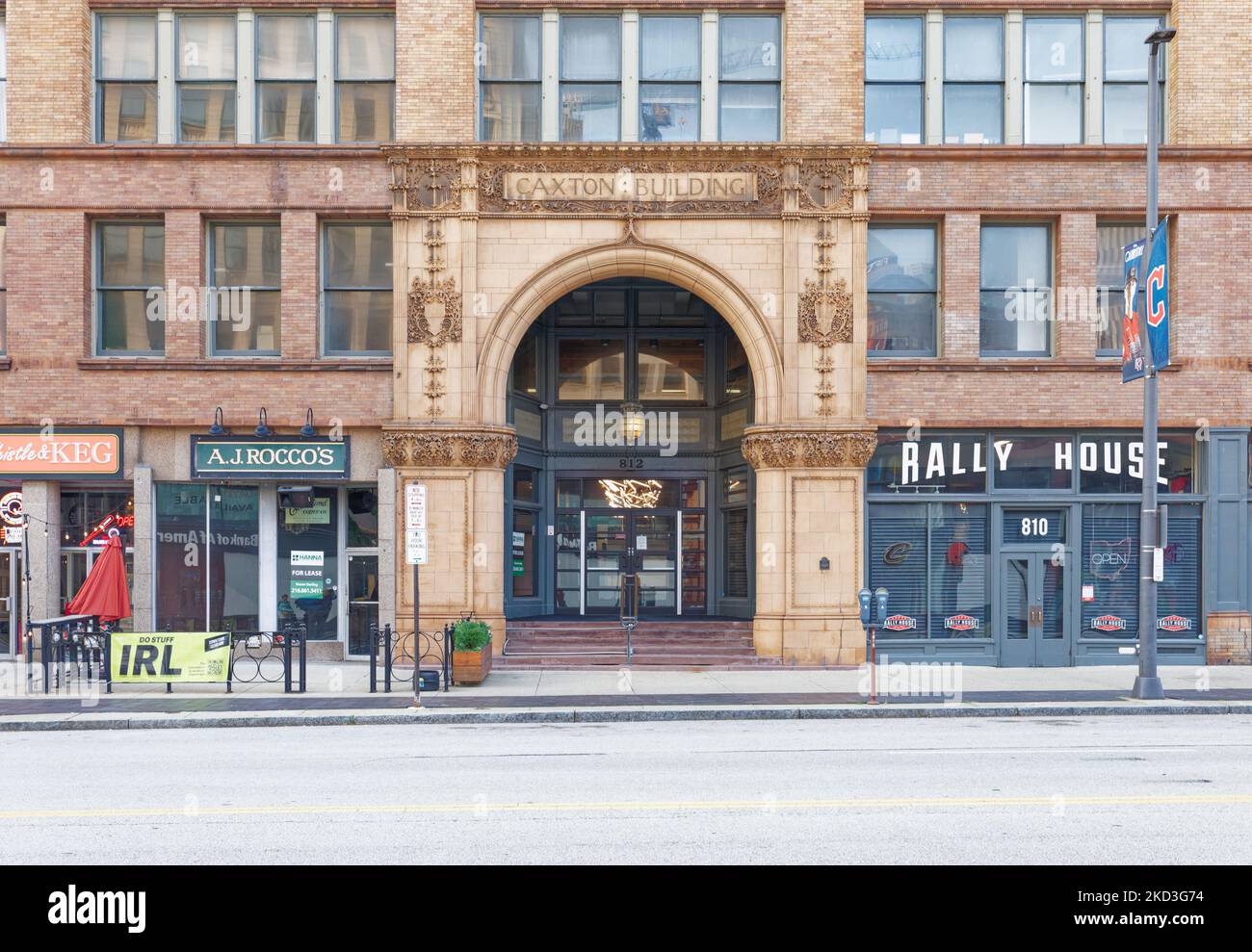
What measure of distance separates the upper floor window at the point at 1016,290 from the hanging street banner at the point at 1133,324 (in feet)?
9.80

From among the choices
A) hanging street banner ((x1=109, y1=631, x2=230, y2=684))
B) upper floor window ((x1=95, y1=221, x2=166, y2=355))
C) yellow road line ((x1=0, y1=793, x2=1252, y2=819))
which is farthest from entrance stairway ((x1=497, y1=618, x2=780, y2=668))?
yellow road line ((x1=0, y1=793, x2=1252, y2=819))

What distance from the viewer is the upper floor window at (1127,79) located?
63.0 feet

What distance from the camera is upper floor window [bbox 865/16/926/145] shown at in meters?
19.1

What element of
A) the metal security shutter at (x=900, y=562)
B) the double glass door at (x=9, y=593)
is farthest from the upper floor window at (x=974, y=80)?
the double glass door at (x=9, y=593)

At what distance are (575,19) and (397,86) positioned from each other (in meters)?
3.72

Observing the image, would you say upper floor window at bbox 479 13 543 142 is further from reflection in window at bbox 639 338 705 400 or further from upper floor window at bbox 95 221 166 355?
upper floor window at bbox 95 221 166 355

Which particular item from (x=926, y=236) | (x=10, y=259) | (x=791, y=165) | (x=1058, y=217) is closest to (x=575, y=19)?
(x=791, y=165)

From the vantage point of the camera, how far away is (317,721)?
45.0ft

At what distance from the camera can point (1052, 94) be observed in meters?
19.2

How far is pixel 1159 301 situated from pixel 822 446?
6.04 m

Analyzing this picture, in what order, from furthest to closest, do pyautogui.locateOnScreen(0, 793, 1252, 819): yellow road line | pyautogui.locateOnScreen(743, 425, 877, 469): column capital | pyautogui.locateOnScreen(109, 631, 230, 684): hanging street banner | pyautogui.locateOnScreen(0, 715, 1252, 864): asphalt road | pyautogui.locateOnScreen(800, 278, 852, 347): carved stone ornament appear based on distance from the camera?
1. pyautogui.locateOnScreen(800, 278, 852, 347): carved stone ornament
2. pyautogui.locateOnScreen(743, 425, 877, 469): column capital
3. pyautogui.locateOnScreen(109, 631, 230, 684): hanging street banner
4. pyautogui.locateOnScreen(0, 793, 1252, 819): yellow road line
5. pyautogui.locateOnScreen(0, 715, 1252, 864): asphalt road

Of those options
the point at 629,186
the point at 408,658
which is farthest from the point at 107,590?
the point at 629,186

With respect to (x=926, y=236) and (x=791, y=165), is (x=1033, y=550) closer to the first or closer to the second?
(x=926, y=236)

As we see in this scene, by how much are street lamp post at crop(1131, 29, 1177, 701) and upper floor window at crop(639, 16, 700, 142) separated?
7.89 meters
